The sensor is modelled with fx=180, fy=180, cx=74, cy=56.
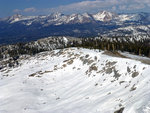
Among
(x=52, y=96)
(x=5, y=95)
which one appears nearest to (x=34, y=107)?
(x=52, y=96)

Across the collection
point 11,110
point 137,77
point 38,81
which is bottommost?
point 38,81

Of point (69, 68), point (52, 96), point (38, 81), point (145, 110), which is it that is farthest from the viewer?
point (69, 68)

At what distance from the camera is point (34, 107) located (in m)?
30.3

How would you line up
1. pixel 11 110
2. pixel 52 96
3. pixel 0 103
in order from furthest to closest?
pixel 52 96
pixel 0 103
pixel 11 110

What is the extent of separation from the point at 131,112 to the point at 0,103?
25.3m

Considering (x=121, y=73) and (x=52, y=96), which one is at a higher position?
(x=121, y=73)

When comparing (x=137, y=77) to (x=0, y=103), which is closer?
(x=137, y=77)

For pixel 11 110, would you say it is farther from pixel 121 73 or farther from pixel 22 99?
pixel 121 73

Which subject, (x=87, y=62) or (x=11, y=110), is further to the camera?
(x=87, y=62)

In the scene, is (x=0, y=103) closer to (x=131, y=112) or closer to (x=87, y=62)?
(x=131, y=112)

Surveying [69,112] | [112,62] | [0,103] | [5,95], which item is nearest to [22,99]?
[0,103]

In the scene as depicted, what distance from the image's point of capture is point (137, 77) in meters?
30.2

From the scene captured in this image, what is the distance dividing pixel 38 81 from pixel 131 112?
38363 millimetres

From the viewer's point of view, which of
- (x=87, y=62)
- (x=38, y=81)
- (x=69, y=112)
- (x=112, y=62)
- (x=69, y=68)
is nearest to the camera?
(x=69, y=112)
